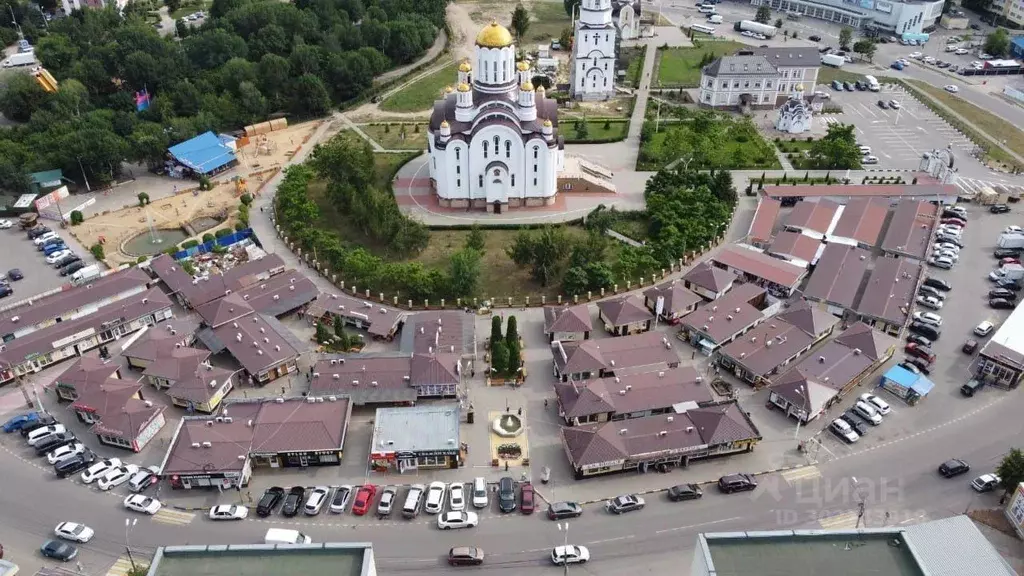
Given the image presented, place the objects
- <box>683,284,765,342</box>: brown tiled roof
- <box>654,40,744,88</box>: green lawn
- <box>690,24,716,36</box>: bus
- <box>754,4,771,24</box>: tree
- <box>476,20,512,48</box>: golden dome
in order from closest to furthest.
→ <box>683,284,765,342</box>: brown tiled roof → <box>476,20,512,48</box>: golden dome → <box>654,40,744,88</box>: green lawn → <box>690,24,716,36</box>: bus → <box>754,4,771,24</box>: tree

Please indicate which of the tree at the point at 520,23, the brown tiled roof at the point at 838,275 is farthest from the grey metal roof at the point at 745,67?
the brown tiled roof at the point at 838,275

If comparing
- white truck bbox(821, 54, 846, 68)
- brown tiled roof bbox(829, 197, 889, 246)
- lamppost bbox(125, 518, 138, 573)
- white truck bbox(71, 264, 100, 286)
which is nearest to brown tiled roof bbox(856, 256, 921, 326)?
brown tiled roof bbox(829, 197, 889, 246)

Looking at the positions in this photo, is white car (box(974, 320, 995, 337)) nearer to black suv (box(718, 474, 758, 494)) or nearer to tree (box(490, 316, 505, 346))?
black suv (box(718, 474, 758, 494))

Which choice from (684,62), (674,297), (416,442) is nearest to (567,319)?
(674,297)

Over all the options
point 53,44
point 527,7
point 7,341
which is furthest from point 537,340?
point 527,7

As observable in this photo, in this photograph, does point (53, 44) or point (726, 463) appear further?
point (53, 44)

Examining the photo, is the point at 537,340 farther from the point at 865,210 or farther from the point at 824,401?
the point at 865,210
